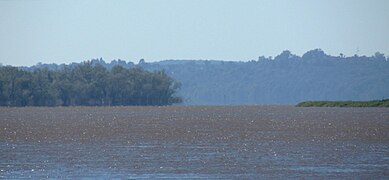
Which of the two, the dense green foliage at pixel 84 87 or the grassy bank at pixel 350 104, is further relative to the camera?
the dense green foliage at pixel 84 87

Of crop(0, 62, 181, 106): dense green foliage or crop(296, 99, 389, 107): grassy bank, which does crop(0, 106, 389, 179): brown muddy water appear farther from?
crop(0, 62, 181, 106): dense green foliage

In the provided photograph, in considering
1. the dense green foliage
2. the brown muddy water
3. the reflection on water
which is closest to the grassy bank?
the dense green foliage

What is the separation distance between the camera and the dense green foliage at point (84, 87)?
16862 cm

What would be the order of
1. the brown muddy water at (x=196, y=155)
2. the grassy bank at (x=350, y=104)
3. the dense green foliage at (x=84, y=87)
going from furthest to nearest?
the dense green foliage at (x=84, y=87)
the grassy bank at (x=350, y=104)
the brown muddy water at (x=196, y=155)

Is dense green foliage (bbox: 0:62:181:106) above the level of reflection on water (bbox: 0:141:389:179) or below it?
above

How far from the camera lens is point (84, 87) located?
176750 millimetres

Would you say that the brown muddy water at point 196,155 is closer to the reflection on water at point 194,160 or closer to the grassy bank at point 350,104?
the reflection on water at point 194,160

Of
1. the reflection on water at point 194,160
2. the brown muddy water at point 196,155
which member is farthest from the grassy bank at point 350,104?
the reflection on water at point 194,160

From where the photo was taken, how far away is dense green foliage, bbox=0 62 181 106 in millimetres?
168625

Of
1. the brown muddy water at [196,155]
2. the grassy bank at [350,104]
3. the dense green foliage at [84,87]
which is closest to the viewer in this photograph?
the brown muddy water at [196,155]

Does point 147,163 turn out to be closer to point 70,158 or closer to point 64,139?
point 70,158

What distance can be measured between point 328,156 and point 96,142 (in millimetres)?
15107

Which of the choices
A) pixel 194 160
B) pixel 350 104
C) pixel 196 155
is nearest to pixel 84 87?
pixel 350 104

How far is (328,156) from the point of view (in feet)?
129
